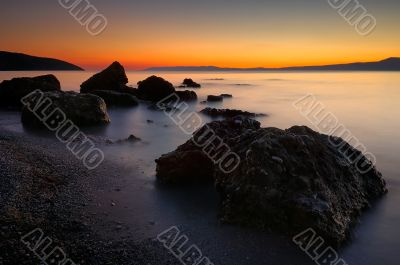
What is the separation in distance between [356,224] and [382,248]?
69cm

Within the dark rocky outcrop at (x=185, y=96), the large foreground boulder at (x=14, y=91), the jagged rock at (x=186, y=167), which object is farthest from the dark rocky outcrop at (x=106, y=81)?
the jagged rock at (x=186, y=167)

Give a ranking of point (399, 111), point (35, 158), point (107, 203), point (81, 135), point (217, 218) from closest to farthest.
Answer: point (217, 218)
point (107, 203)
point (35, 158)
point (81, 135)
point (399, 111)

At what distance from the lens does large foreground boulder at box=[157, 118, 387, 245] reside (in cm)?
589

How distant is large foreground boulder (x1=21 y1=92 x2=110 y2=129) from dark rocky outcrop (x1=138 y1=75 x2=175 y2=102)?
13186 mm

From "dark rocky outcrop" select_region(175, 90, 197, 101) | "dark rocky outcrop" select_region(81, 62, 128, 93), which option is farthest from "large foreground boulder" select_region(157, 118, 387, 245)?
"dark rocky outcrop" select_region(175, 90, 197, 101)

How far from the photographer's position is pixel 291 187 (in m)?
6.23

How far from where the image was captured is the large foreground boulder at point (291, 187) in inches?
232

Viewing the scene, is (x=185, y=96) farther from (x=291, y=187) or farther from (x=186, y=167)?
(x=291, y=187)

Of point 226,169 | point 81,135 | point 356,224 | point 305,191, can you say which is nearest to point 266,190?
point 305,191

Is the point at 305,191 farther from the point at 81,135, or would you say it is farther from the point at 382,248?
the point at 81,135

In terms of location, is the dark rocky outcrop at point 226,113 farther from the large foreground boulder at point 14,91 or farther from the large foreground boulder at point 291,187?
the large foreground boulder at point 291,187

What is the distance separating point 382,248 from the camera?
5949mm

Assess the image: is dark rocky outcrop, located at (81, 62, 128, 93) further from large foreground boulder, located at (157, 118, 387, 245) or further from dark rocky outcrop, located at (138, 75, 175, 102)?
large foreground boulder, located at (157, 118, 387, 245)

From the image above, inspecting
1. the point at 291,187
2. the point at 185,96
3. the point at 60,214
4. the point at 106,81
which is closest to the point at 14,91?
the point at 106,81
